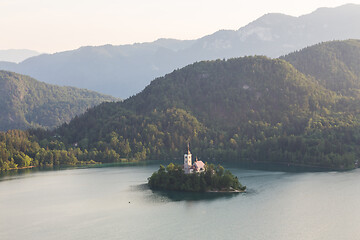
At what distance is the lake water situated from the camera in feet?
403

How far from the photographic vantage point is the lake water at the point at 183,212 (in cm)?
12275

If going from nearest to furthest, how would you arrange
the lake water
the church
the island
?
the lake water, the island, the church

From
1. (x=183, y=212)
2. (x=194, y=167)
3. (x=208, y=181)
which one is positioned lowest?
(x=183, y=212)

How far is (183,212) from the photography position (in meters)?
144

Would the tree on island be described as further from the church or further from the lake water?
the lake water

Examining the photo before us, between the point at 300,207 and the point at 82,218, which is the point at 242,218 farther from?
the point at 82,218

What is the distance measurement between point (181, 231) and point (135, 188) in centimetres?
6195

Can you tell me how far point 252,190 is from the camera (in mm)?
173875

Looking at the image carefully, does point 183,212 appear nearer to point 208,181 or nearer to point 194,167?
point 208,181

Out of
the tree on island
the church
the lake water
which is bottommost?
the lake water

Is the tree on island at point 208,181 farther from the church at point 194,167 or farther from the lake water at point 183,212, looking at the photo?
the lake water at point 183,212

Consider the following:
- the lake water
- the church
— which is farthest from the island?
the lake water

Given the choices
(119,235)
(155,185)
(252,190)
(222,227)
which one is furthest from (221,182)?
(119,235)

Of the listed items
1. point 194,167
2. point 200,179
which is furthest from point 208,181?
point 194,167
